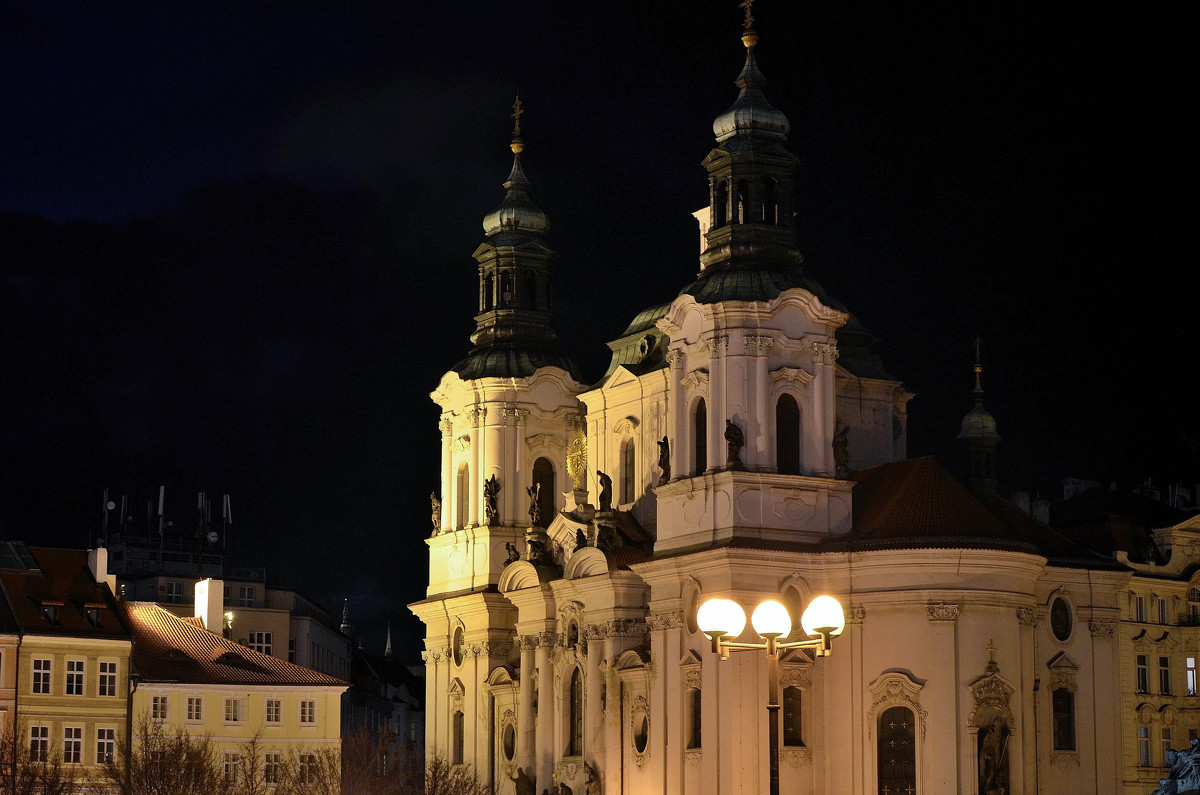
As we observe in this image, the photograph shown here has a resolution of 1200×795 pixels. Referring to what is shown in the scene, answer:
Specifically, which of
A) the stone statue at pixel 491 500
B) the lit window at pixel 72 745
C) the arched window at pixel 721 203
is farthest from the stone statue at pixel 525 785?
the arched window at pixel 721 203

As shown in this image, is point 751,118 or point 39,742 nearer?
point 39,742

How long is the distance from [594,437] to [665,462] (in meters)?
8.26

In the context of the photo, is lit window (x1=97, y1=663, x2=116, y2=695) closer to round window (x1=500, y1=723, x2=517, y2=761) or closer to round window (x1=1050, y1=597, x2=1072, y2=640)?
round window (x1=500, y1=723, x2=517, y2=761)

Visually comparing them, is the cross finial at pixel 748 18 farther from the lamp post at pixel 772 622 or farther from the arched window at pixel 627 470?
the lamp post at pixel 772 622

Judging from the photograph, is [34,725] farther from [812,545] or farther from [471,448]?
[812,545]

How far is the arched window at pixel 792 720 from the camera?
5428 centimetres

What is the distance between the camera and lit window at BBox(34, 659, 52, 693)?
190 feet

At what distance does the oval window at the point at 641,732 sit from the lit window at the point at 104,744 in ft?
44.8

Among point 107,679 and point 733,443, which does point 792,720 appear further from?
point 107,679

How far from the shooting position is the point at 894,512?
182 feet

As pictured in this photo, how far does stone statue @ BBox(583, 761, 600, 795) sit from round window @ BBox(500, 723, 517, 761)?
5267mm

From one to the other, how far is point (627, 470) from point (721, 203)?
8.69 meters

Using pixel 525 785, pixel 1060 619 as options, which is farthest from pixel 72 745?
pixel 1060 619

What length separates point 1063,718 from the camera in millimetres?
57156
